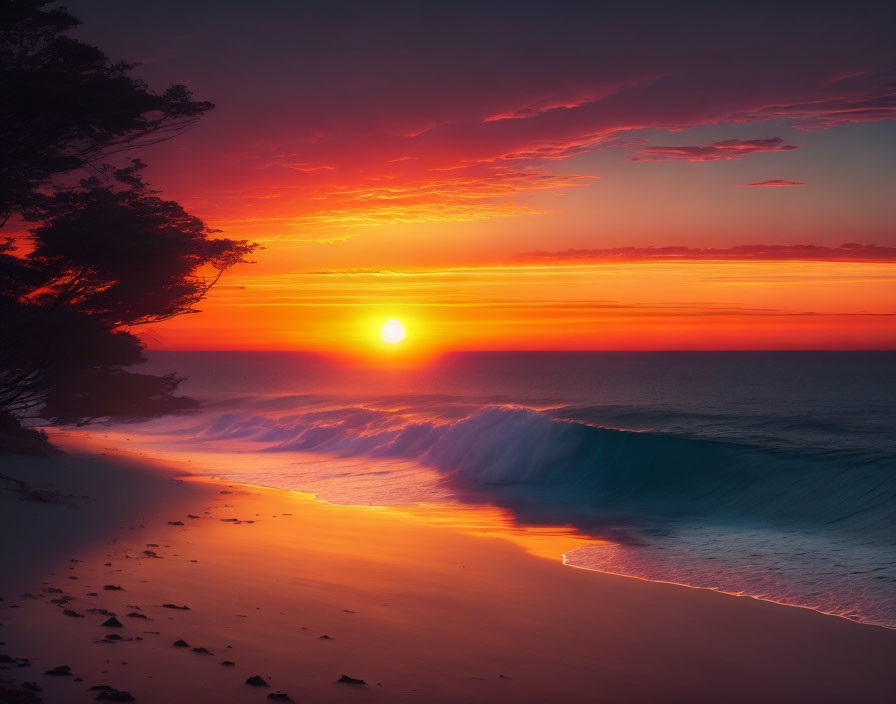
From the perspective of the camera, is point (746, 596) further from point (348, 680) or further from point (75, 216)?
point (75, 216)

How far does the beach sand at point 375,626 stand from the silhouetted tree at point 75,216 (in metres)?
3.17

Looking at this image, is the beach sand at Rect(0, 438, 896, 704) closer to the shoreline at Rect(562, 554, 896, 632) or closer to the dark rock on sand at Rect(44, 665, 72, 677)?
the dark rock on sand at Rect(44, 665, 72, 677)

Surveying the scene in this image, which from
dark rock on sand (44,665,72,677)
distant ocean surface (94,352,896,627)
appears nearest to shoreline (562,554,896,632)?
distant ocean surface (94,352,896,627)

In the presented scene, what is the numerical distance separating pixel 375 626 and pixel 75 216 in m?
6.29

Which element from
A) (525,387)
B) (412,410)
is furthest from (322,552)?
(525,387)

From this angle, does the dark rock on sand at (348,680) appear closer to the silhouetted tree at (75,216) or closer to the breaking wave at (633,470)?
the silhouetted tree at (75,216)

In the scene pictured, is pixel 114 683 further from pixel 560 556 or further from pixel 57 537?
pixel 560 556

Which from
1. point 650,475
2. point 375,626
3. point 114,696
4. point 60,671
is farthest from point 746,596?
point 650,475

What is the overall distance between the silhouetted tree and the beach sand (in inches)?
125

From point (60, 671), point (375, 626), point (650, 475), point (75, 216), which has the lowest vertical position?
point (375, 626)

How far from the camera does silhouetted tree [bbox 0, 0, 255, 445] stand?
7.45 m

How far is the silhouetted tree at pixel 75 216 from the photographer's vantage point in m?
7.45

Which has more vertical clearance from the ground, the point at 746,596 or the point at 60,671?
the point at 746,596

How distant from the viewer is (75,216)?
31.7 ft
